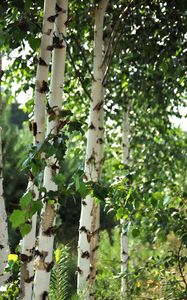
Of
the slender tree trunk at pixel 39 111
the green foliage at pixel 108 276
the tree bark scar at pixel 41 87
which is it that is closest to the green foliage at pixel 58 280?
the slender tree trunk at pixel 39 111

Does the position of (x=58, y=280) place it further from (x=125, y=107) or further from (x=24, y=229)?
(x=125, y=107)

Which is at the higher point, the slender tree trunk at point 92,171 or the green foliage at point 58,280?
the slender tree trunk at point 92,171

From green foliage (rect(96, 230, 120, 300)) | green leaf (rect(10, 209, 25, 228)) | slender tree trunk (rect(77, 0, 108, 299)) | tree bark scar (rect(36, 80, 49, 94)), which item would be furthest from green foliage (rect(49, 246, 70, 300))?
green leaf (rect(10, 209, 25, 228))

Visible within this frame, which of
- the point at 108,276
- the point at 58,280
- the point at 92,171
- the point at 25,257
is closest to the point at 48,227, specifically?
the point at 25,257

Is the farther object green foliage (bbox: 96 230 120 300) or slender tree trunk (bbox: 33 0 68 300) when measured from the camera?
green foliage (bbox: 96 230 120 300)

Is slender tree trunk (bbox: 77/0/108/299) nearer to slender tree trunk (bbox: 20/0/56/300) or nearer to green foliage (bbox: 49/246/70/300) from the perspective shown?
green foliage (bbox: 49/246/70/300)

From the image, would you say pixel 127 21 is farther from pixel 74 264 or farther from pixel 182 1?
pixel 74 264

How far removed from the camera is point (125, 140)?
17.6ft

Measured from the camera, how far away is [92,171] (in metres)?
3.12

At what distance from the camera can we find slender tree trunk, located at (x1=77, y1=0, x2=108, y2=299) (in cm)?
303

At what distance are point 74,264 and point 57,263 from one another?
13.0 feet

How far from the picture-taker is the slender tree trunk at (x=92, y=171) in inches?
119

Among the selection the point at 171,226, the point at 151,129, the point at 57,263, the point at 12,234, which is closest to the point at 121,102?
the point at 151,129

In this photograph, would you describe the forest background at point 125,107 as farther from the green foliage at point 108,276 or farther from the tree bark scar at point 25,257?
the tree bark scar at point 25,257
